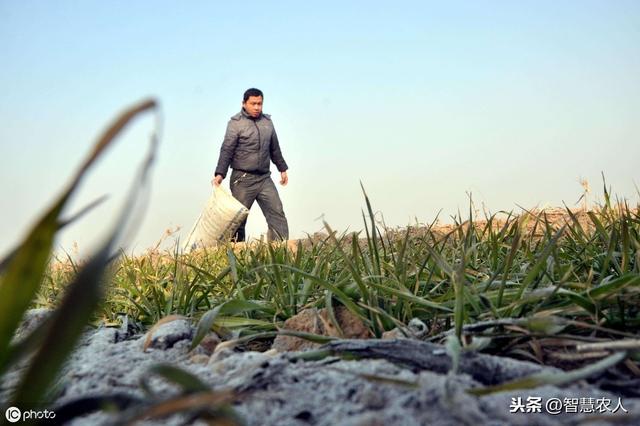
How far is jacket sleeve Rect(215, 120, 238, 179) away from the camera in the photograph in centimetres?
1026

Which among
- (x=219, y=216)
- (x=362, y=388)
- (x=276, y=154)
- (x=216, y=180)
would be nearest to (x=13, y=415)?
(x=362, y=388)

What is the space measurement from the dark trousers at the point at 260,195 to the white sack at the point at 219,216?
2.44 ft

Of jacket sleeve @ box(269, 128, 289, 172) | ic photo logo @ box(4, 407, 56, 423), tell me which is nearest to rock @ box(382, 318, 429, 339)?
ic photo logo @ box(4, 407, 56, 423)

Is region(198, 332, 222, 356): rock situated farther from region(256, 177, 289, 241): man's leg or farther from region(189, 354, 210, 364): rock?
region(256, 177, 289, 241): man's leg

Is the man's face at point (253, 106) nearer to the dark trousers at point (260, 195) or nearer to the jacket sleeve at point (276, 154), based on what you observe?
the jacket sleeve at point (276, 154)

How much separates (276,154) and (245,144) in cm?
56

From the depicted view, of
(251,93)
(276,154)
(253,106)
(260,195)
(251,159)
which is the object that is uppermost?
(251,93)

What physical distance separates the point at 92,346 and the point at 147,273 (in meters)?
1.50

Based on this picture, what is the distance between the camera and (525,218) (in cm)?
230

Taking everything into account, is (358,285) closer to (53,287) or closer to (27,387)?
(27,387)

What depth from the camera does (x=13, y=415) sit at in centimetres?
72

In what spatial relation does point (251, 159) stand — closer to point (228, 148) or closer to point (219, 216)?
point (228, 148)

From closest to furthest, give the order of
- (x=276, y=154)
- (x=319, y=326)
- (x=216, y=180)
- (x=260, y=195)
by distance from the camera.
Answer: (x=319, y=326)
(x=216, y=180)
(x=260, y=195)
(x=276, y=154)

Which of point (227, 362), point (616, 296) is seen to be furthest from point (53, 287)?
point (616, 296)
